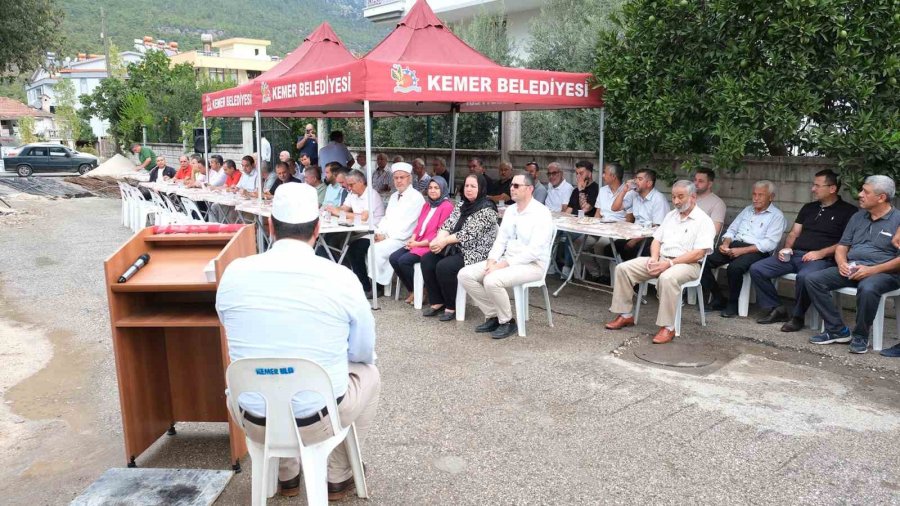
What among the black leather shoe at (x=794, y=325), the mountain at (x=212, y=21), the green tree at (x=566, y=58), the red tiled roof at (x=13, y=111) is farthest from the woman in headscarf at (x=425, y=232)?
the mountain at (x=212, y=21)

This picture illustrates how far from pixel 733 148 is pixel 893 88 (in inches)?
50.4

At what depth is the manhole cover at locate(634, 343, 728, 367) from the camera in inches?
202

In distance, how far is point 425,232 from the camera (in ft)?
22.3

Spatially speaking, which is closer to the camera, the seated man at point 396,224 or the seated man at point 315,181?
the seated man at point 396,224

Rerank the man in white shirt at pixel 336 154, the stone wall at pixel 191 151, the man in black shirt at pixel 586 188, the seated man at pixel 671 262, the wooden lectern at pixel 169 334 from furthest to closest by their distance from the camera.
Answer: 1. the stone wall at pixel 191 151
2. the man in white shirt at pixel 336 154
3. the man in black shirt at pixel 586 188
4. the seated man at pixel 671 262
5. the wooden lectern at pixel 169 334

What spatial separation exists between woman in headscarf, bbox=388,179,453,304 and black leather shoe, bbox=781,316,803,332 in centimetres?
312

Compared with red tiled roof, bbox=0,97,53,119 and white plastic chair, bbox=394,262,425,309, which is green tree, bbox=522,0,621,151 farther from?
red tiled roof, bbox=0,97,53,119

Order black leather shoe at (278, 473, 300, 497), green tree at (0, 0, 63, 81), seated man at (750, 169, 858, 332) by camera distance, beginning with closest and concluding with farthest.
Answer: black leather shoe at (278, 473, 300, 497)
seated man at (750, 169, 858, 332)
green tree at (0, 0, 63, 81)

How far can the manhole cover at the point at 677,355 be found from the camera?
512 cm

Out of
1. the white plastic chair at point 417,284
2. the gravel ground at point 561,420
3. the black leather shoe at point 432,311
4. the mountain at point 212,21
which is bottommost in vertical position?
the gravel ground at point 561,420

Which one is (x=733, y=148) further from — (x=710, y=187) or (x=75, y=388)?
(x=75, y=388)

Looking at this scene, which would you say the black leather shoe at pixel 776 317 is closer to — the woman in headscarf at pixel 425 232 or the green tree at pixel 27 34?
the woman in headscarf at pixel 425 232

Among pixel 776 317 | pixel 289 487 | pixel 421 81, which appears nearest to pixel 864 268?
pixel 776 317

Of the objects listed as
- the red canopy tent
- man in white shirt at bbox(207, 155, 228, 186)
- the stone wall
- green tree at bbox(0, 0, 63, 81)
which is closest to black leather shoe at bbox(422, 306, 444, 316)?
the red canopy tent
